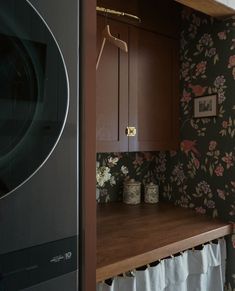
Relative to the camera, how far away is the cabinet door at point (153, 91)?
1.64m

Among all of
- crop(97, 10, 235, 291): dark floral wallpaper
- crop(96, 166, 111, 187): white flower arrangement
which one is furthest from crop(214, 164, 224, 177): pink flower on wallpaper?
crop(96, 166, 111, 187): white flower arrangement

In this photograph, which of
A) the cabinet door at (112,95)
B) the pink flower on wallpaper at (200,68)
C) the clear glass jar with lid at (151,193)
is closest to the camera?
the cabinet door at (112,95)

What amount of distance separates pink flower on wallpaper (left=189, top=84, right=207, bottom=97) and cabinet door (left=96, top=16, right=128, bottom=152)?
→ 0.46 m

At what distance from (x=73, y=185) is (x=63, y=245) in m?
0.15

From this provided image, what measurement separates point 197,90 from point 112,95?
22.3 inches

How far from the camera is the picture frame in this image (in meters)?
1.65

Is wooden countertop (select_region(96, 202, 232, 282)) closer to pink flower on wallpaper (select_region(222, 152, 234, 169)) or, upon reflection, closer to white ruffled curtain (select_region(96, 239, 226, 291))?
white ruffled curtain (select_region(96, 239, 226, 291))

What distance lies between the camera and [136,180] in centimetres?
206

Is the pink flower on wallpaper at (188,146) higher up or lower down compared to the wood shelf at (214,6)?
lower down

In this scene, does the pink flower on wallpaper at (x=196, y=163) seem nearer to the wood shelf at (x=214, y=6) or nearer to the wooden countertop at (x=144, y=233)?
the wooden countertop at (x=144, y=233)

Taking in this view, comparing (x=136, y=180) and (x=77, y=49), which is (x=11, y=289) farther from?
(x=136, y=180)

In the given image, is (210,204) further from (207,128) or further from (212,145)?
(207,128)

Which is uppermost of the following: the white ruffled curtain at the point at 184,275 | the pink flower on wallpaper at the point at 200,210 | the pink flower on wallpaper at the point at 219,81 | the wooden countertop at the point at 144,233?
the pink flower on wallpaper at the point at 219,81

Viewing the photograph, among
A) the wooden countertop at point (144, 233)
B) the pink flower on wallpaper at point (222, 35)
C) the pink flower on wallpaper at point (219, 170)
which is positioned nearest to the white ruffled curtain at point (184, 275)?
the wooden countertop at point (144, 233)
